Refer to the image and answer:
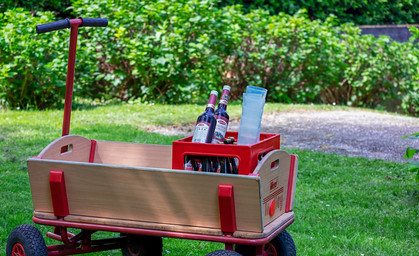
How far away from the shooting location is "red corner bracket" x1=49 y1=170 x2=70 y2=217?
259 cm

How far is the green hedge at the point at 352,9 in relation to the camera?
12031 mm

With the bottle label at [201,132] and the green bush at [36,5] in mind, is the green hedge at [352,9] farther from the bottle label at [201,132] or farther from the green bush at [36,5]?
the bottle label at [201,132]

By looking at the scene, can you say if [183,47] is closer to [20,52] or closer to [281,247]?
[20,52]

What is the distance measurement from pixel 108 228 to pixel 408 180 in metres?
3.10

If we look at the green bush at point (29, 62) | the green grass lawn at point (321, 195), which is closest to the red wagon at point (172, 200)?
the green grass lawn at point (321, 195)

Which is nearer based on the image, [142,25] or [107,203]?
[107,203]

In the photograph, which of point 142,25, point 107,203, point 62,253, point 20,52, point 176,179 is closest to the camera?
point 176,179

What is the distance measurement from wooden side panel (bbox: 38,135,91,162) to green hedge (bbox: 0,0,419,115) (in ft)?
14.6

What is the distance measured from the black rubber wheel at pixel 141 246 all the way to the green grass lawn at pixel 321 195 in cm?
33

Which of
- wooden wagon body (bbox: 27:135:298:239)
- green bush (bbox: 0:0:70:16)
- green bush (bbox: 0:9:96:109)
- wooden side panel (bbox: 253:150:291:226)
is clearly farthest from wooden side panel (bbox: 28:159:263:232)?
green bush (bbox: 0:0:70:16)

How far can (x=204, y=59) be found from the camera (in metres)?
8.53

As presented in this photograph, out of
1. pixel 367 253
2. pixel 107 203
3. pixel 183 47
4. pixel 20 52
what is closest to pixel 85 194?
pixel 107 203

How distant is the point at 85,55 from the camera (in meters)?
7.89

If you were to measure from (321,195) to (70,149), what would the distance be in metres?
2.08
